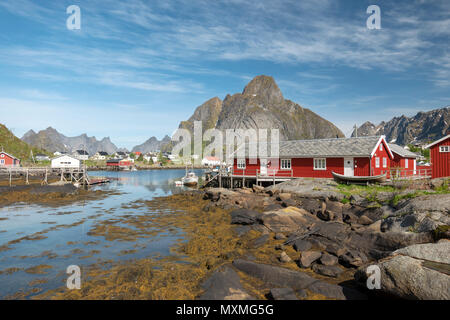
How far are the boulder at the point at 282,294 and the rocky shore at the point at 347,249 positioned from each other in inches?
1.1

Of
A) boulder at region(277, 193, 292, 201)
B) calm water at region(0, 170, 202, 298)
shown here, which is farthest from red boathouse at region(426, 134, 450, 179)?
calm water at region(0, 170, 202, 298)

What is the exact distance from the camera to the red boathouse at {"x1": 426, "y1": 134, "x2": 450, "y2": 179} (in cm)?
2669

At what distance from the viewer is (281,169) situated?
34.3m

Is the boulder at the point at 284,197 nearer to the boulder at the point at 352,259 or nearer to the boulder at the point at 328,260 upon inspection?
the boulder at the point at 352,259

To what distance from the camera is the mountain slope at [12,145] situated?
98750mm

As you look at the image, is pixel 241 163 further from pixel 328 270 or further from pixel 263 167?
pixel 328 270

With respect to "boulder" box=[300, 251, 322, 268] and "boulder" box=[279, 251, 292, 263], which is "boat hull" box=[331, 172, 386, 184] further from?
"boulder" box=[279, 251, 292, 263]

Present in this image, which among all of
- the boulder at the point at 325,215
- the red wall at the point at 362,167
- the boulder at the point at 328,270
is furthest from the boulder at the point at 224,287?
the red wall at the point at 362,167

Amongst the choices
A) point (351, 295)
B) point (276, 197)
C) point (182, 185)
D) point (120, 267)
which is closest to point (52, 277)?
point (120, 267)

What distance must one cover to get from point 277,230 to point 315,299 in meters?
7.73

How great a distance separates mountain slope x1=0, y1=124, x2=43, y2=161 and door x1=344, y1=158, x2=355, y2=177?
11268cm

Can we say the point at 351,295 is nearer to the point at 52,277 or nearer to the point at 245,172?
the point at 52,277
